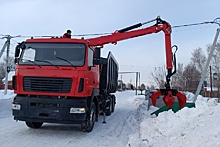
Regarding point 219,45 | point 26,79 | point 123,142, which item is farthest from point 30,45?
point 219,45

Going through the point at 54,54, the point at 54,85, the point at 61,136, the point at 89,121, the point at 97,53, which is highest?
the point at 97,53

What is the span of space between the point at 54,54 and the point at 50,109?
5.71ft

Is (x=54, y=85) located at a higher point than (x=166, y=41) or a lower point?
lower

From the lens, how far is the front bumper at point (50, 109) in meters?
8.14

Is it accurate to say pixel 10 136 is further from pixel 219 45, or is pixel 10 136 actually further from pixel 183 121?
pixel 219 45

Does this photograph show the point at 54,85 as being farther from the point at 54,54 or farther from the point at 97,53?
the point at 97,53

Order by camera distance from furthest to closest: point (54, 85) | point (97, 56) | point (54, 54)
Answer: point (97, 56)
point (54, 54)
point (54, 85)

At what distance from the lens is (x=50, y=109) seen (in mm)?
8180

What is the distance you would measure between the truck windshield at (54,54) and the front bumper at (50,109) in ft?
3.72

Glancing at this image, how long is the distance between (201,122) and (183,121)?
2.78ft

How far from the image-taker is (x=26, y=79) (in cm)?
841

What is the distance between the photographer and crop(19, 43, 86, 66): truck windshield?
8625 mm

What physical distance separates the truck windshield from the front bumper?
1.14 metres

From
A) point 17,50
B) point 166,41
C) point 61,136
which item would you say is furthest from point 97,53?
point 166,41
